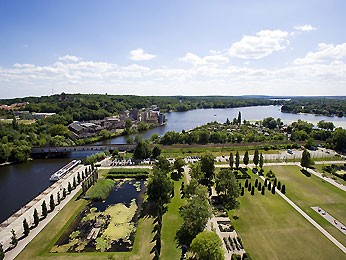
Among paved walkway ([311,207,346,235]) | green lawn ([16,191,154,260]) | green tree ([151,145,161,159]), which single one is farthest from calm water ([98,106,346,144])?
paved walkway ([311,207,346,235])

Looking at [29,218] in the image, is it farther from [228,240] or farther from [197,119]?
[197,119]

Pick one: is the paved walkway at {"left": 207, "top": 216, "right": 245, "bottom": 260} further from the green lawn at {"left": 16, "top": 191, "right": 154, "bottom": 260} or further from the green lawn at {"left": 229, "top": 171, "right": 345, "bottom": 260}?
the green lawn at {"left": 16, "top": 191, "right": 154, "bottom": 260}

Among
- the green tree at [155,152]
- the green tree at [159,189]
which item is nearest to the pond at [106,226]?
the green tree at [159,189]

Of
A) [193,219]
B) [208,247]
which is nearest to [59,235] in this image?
[193,219]

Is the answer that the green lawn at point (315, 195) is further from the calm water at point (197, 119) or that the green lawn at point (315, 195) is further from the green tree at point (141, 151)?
the calm water at point (197, 119)

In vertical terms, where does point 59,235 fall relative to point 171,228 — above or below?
below

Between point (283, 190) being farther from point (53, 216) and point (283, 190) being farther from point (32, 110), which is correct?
point (32, 110)
